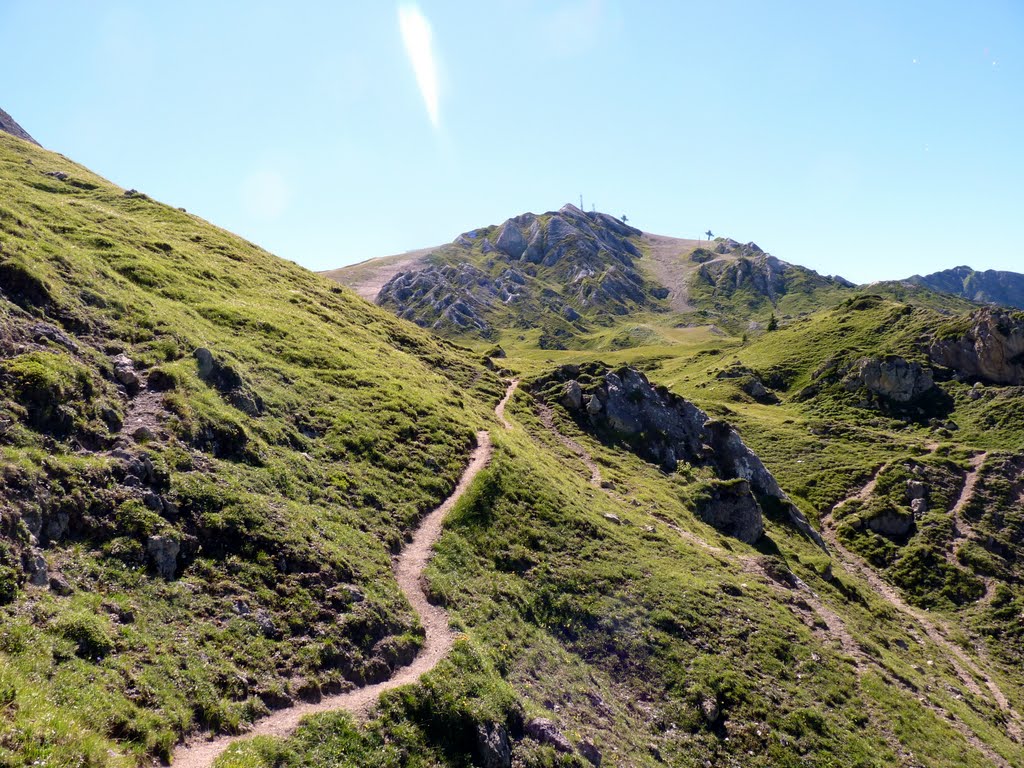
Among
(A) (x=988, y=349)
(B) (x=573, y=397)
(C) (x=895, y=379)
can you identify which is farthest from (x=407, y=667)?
(A) (x=988, y=349)

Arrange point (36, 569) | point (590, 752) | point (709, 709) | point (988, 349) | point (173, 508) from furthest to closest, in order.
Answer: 1. point (988, 349)
2. point (709, 709)
3. point (590, 752)
4. point (173, 508)
5. point (36, 569)

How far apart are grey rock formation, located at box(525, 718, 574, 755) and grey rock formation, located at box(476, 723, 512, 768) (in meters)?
1.52

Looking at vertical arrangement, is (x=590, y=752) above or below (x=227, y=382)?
below

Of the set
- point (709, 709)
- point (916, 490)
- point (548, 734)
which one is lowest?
point (548, 734)

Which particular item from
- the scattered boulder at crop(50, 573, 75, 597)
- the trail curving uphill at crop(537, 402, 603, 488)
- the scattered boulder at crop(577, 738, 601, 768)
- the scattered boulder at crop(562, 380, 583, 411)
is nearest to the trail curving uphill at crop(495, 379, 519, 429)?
the trail curving uphill at crop(537, 402, 603, 488)

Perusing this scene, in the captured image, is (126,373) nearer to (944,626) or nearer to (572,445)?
(572,445)

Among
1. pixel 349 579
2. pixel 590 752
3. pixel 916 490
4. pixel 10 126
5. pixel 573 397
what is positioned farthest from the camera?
pixel 10 126

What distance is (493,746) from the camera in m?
19.6

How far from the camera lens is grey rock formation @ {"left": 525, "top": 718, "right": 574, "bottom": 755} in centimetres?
2134

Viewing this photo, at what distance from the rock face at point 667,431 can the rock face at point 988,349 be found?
6917cm

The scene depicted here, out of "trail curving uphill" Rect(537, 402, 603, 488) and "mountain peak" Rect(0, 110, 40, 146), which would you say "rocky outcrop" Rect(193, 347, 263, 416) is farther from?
"mountain peak" Rect(0, 110, 40, 146)

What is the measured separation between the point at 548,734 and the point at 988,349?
12147 centimetres

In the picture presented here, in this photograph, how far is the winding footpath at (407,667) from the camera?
14.9m

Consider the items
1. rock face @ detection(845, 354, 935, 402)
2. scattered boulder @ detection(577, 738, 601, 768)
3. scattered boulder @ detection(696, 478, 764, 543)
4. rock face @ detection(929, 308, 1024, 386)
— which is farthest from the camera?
rock face @ detection(845, 354, 935, 402)
